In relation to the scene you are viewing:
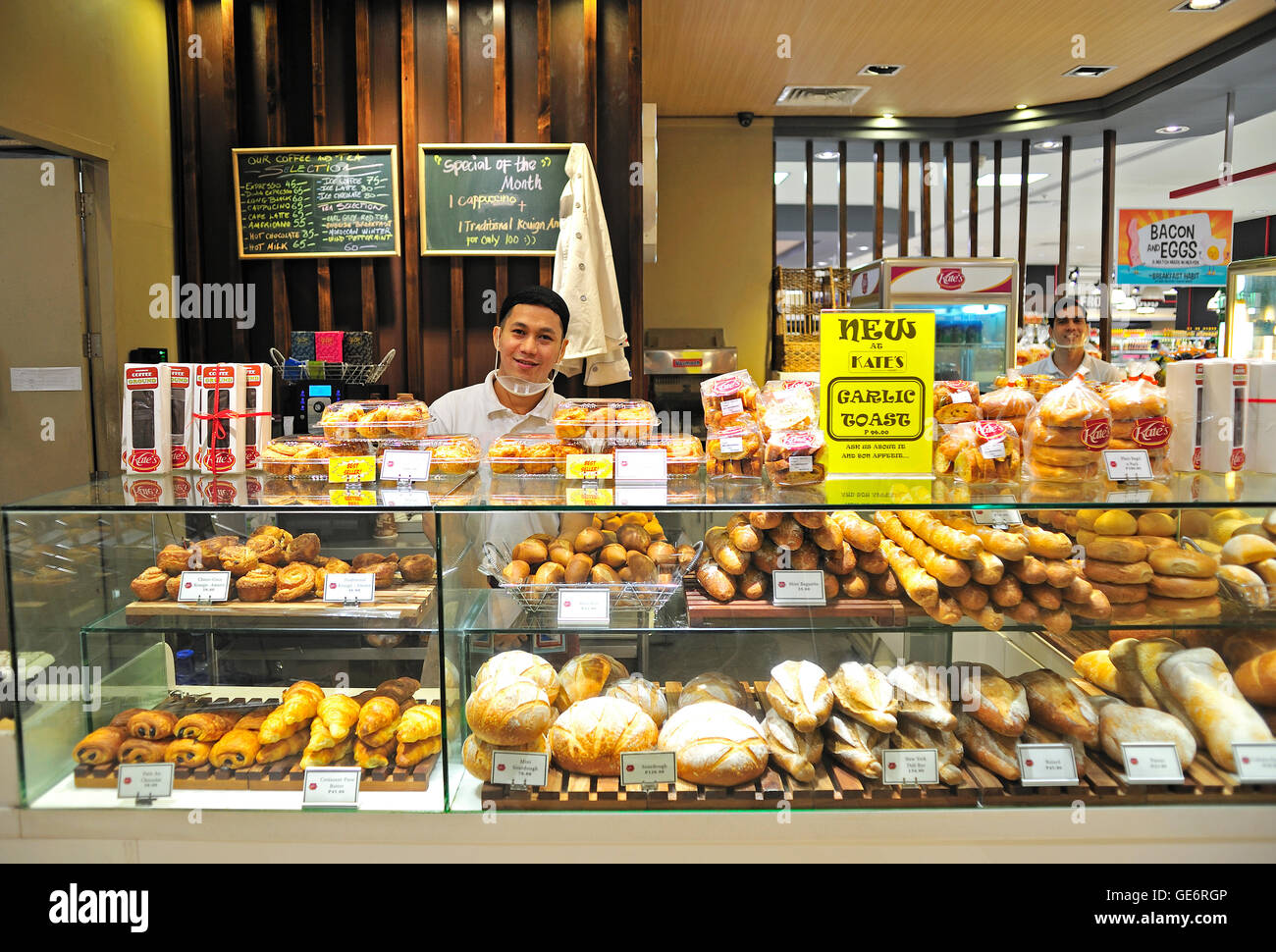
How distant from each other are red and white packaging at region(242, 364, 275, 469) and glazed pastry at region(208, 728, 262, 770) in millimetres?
672

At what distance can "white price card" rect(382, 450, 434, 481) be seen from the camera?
1.76 m

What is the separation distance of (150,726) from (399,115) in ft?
9.78

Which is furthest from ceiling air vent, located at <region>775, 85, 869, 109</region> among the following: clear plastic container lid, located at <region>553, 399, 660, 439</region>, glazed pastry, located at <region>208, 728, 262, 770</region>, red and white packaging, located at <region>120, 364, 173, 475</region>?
glazed pastry, located at <region>208, 728, 262, 770</region>

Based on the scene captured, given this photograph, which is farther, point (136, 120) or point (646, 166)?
point (646, 166)

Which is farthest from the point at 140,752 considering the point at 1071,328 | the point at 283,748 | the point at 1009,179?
the point at 1009,179

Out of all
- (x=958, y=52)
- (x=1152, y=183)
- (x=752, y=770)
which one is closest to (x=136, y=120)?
(x=752, y=770)

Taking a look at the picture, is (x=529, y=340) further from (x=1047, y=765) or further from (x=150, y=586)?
(x=1047, y=765)

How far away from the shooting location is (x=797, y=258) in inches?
555

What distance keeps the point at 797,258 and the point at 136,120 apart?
1187cm

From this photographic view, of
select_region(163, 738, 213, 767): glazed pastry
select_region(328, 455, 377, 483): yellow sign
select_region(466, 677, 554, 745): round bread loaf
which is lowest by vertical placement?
select_region(163, 738, 213, 767): glazed pastry

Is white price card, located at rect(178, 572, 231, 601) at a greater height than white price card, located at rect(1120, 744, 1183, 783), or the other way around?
white price card, located at rect(178, 572, 231, 601)

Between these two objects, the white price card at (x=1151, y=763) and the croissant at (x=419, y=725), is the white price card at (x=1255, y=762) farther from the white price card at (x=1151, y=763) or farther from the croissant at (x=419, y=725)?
the croissant at (x=419, y=725)

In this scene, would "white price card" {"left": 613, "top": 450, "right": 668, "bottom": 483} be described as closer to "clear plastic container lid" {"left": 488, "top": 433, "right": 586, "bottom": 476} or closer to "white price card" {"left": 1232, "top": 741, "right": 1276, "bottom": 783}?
"clear plastic container lid" {"left": 488, "top": 433, "right": 586, "bottom": 476}
